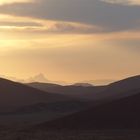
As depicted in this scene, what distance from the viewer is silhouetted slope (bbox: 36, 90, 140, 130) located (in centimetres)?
5300

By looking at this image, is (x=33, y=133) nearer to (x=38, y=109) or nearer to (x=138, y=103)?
(x=138, y=103)

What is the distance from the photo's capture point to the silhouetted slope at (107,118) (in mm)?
53000

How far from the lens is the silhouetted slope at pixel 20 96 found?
356 ft

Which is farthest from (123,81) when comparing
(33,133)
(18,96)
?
(33,133)

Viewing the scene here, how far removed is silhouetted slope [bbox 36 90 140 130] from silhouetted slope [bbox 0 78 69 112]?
157 ft

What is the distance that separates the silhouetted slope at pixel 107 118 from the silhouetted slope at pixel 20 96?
4776 centimetres

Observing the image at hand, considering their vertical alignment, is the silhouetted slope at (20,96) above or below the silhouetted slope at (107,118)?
above

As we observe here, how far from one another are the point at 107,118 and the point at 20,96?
5932 cm

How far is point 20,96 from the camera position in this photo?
372 ft

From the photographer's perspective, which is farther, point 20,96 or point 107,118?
point 20,96

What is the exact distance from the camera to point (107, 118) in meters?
55.8

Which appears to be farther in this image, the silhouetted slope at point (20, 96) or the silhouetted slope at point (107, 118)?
the silhouetted slope at point (20, 96)

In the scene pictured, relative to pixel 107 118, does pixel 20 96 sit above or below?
above

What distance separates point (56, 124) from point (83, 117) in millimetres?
3644
